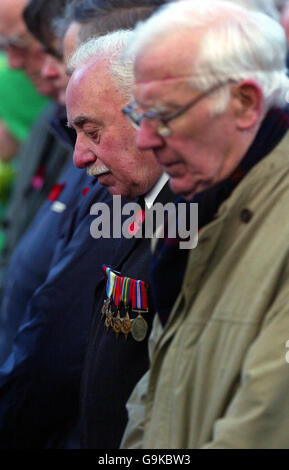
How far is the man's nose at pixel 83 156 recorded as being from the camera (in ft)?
10.6

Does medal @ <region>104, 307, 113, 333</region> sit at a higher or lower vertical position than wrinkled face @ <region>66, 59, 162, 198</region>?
lower

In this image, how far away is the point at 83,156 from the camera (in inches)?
128

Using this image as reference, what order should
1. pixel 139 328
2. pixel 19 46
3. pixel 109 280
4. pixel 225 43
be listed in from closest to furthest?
pixel 225 43
pixel 139 328
pixel 109 280
pixel 19 46

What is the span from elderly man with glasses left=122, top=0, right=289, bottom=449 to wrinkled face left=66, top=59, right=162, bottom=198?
0.53m

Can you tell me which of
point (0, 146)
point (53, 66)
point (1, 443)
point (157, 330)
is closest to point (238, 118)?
point (157, 330)

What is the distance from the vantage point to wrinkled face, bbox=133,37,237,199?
8.14 ft

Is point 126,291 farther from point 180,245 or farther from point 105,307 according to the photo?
point 180,245

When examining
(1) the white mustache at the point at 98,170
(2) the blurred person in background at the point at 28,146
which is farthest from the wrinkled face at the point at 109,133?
(2) the blurred person in background at the point at 28,146

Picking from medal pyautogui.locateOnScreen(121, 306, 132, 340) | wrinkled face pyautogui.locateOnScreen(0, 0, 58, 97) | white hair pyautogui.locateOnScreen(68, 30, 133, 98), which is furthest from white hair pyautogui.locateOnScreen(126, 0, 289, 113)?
wrinkled face pyautogui.locateOnScreen(0, 0, 58, 97)

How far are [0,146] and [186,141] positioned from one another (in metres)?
4.60

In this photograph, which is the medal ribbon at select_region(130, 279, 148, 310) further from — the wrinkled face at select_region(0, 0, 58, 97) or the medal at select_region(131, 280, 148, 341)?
the wrinkled face at select_region(0, 0, 58, 97)

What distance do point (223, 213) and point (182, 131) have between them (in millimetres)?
236

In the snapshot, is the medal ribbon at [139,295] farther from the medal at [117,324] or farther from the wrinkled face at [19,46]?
the wrinkled face at [19,46]

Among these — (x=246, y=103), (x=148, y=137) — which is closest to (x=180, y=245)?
(x=148, y=137)
